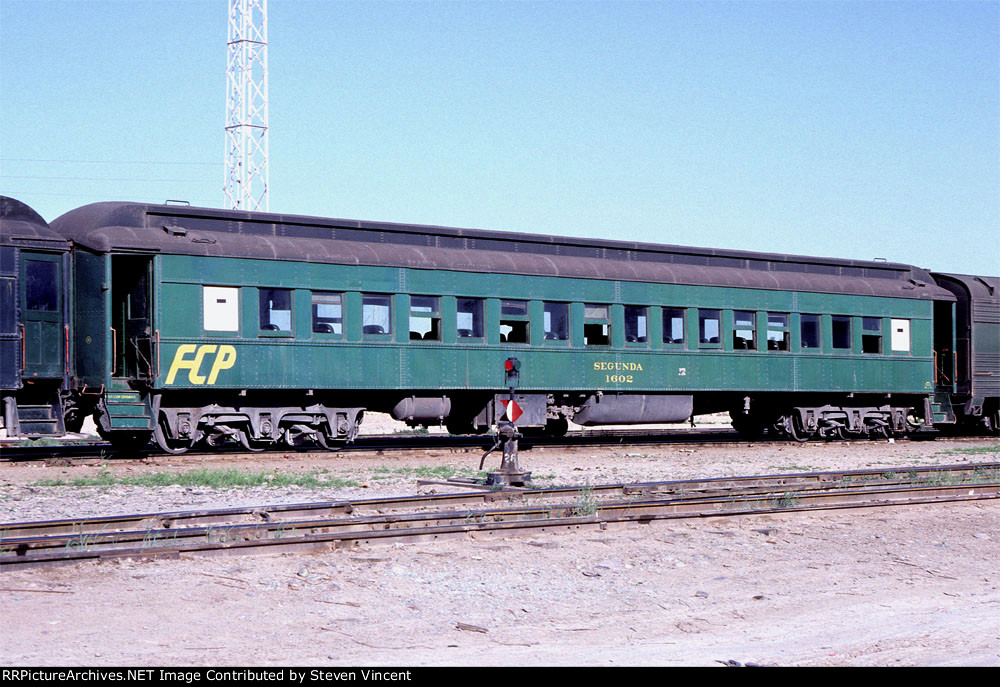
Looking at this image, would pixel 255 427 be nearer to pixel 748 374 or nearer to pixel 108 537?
pixel 108 537

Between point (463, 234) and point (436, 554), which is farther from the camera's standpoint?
point (463, 234)

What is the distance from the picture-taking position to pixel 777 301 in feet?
77.7

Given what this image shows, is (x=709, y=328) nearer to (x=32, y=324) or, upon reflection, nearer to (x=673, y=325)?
(x=673, y=325)

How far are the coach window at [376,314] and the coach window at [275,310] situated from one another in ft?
4.37

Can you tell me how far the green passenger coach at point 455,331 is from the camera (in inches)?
699

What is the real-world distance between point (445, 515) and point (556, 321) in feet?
33.2

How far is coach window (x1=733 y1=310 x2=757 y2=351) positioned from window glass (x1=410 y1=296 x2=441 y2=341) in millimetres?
6810

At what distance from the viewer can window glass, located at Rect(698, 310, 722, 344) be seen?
22.8 metres

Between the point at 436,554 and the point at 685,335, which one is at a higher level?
the point at 685,335

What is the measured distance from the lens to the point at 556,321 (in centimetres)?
2125
